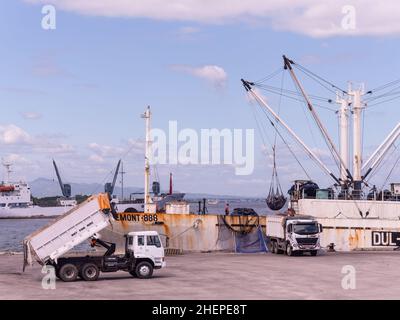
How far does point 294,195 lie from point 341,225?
813 cm

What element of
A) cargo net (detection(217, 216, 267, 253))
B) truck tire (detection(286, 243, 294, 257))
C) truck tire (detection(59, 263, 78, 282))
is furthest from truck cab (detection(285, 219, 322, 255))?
truck tire (detection(59, 263, 78, 282))

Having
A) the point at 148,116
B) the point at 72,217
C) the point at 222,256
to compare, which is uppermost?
the point at 148,116

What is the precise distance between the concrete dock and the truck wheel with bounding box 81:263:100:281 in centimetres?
40

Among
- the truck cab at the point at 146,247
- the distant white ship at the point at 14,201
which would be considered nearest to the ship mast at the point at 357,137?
the truck cab at the point at 146,247

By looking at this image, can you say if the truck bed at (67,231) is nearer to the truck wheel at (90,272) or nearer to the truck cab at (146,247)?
the truck wheel at (90,272)

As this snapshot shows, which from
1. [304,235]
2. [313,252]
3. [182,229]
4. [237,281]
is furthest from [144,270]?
[182,229]

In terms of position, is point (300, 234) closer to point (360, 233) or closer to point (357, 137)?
point (360, 233)

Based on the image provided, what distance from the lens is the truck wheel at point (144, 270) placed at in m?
38.2

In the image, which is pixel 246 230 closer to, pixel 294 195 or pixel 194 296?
pixel 294 195

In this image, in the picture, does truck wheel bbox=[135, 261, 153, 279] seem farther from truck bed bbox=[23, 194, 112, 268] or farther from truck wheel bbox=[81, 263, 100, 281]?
truck bed bbox=[23, 194, 112, 268]

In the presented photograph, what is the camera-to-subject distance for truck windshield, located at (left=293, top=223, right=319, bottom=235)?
176 ft

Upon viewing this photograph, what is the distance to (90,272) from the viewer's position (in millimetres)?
36844
